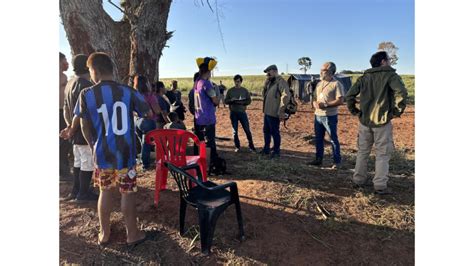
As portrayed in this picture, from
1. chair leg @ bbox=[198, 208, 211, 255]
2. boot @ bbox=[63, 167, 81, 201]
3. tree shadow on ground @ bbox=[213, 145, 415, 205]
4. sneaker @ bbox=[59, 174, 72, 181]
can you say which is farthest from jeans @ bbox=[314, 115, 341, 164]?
sneaker @ bbox=[59, 174, 72, 181]

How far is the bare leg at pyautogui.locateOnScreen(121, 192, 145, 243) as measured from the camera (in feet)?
9.31

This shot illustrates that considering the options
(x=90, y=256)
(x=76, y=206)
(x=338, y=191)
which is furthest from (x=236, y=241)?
(x=76, y=206)

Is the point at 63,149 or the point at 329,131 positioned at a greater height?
the point at 329,131

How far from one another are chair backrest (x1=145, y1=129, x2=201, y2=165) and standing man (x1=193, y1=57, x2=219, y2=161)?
1.07 metres

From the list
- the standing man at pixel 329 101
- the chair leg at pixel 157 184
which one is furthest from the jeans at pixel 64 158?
the standing man at pixel 329 101

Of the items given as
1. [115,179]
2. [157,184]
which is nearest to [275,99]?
[157,184]

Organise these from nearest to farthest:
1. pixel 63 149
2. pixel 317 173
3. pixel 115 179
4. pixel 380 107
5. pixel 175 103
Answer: pixel 115 179 → pixel 380 107 → pixel 63 149 → pixel 317 173 → pixel 175 103

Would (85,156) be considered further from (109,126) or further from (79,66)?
(109,126)

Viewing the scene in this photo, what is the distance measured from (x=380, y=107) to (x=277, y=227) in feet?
6.48

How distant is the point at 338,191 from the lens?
13.5ft

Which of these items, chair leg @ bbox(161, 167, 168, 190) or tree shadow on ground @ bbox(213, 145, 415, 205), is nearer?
chair leg @ bbox(161, 167, 168, 190)

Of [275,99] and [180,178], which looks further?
[275,99]

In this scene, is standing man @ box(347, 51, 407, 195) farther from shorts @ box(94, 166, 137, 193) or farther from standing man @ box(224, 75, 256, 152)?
shorts @ box(94, 166, 137, 193)

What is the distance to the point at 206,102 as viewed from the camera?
485 cm
